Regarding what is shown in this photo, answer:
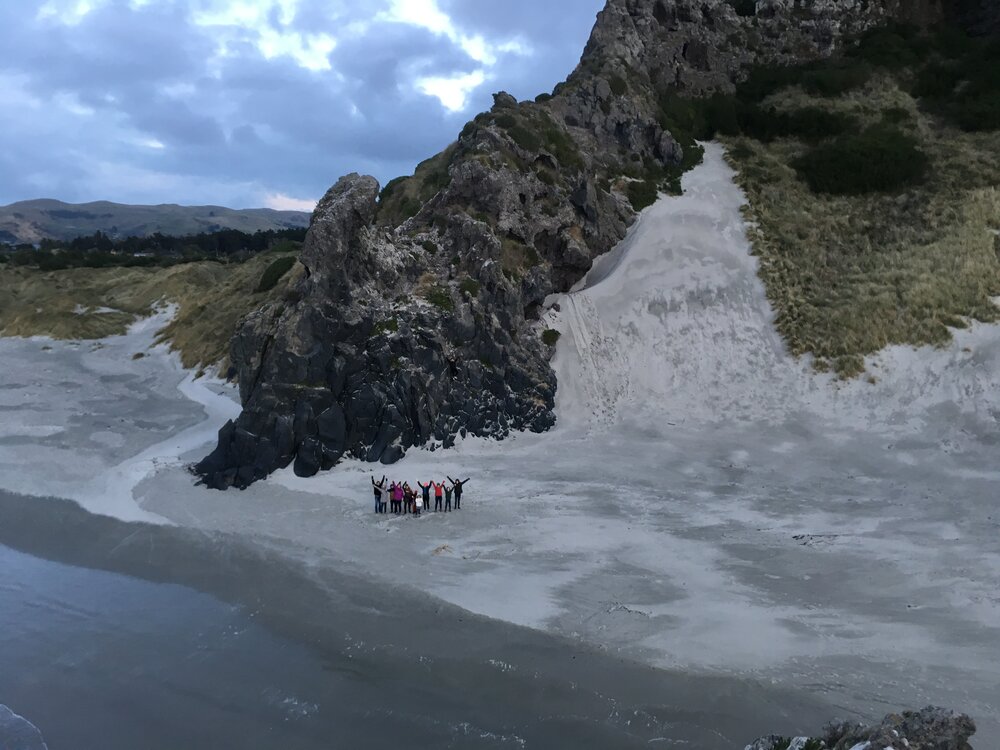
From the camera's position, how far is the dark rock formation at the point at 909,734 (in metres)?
7.61

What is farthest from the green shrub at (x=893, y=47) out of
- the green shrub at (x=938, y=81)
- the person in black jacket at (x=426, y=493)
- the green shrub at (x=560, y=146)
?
the person in black jacket at (x=426, y=493)

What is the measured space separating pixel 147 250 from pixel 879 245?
113281mm

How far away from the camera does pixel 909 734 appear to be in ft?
25.6

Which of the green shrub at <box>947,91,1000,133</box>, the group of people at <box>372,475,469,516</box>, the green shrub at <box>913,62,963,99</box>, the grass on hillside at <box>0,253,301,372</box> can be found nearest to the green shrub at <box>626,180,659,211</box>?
the green shrub at <box>947,91,1000,133</box>

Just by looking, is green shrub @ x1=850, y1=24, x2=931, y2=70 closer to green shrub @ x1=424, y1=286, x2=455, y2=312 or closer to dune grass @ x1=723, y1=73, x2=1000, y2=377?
dune grass @ x1=723, y1=73, x2=1000, y2=377

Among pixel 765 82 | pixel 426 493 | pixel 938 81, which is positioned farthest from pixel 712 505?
pixel 938 81

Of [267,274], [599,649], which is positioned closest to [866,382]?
[599,649]

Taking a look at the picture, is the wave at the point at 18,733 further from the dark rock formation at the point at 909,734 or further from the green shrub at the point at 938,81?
the green shrub at the point at 938,81

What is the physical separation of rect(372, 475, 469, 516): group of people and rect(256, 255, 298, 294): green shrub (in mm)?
35505

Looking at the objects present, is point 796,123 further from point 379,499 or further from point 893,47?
point 379,499

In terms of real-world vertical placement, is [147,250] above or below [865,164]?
below

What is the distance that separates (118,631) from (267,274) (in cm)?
4332

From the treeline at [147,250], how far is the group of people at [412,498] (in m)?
55.5

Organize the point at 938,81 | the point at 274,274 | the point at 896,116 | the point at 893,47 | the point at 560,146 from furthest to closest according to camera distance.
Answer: the point at 893,47, the point at 274,274, the point at 938,81, the point at 896,116, the point at 560,146
